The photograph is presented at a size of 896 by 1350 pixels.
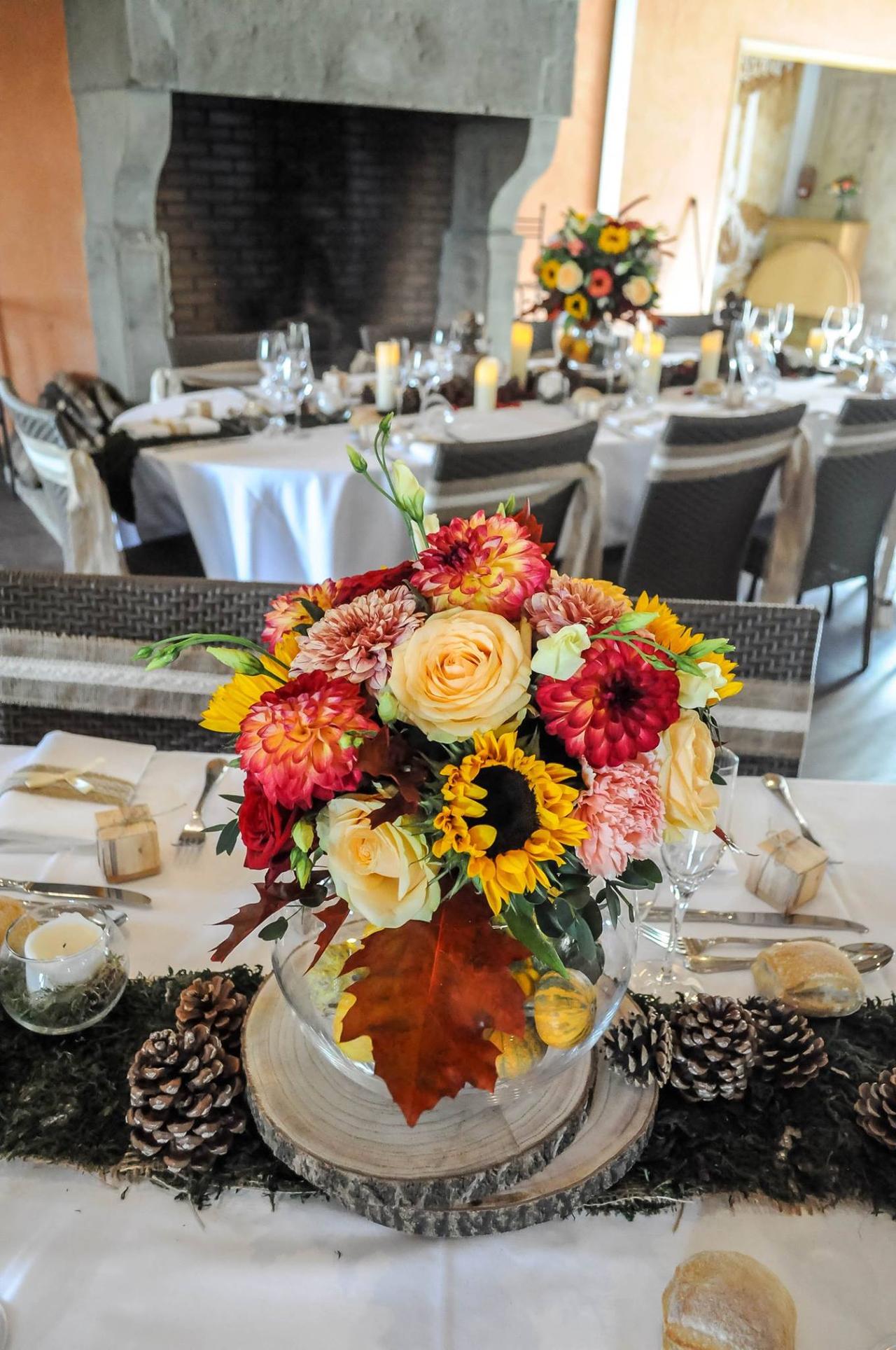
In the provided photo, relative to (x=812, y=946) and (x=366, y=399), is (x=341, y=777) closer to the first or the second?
(x=812, y=946)

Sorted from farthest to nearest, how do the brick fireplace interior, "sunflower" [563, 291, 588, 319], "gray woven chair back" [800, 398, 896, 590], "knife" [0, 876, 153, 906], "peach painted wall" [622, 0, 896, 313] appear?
"peach painted wall" [622, 0, 896, 313]
the brick fireplace interior
"sunflower" [563, 291, 588, 319]
"gray woven chair back" [800, 398, 896, 590]
"knife" [0, 876, 153, 906]

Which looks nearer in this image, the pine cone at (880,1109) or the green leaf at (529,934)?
the green leaf at (529,934)

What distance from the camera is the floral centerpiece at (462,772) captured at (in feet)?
1.65

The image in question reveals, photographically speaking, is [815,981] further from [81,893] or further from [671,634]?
[81,893]

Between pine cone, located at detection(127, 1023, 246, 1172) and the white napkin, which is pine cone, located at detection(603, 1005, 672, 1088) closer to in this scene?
pine cone, located at detection(127, 1023, 246, 1172)

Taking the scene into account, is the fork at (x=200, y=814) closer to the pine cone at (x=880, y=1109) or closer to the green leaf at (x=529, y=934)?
the green leaf at (x=529, y=934)

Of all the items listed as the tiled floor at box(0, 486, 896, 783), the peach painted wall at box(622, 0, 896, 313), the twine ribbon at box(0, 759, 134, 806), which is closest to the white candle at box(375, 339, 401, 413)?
the tiled floor at box(0, 486, 896, 783)

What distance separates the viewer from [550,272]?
304cm

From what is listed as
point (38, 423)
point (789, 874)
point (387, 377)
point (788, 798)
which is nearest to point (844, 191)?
point (387, 377)

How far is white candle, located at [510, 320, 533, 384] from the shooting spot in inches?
117

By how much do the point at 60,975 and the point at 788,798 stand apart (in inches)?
29.5

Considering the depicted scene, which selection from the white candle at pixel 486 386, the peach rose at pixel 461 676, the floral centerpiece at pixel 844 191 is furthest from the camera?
the floral centerpiece at pixel 844 191

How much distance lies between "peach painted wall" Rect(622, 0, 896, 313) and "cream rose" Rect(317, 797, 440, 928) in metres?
6.09

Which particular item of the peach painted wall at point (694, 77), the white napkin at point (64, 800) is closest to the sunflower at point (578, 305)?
the white napkin at point (64, 800)
